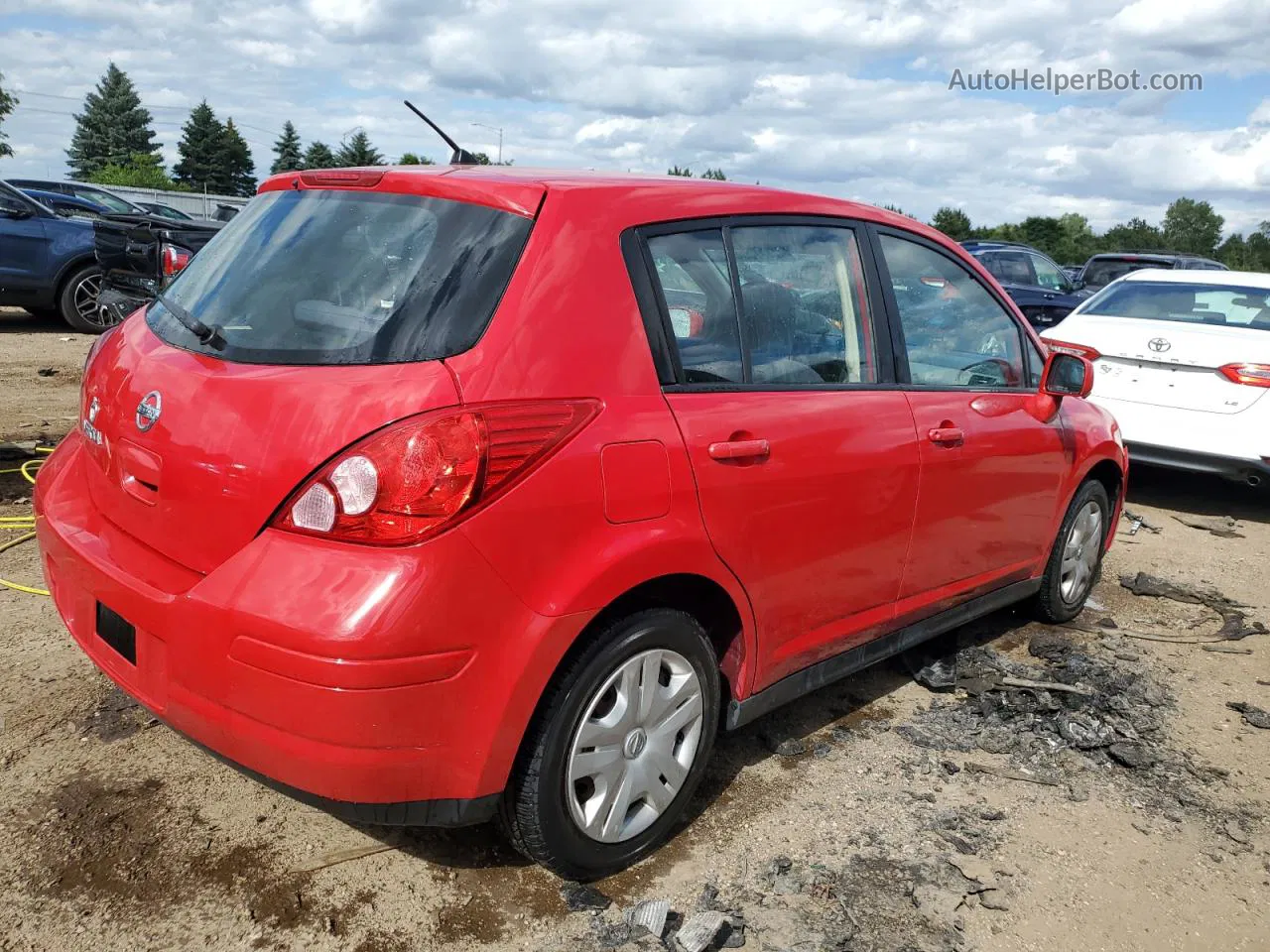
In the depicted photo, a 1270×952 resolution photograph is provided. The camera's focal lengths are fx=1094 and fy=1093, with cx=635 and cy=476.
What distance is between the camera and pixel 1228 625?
539cm

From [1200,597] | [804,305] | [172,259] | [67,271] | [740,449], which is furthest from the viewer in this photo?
[67,271]

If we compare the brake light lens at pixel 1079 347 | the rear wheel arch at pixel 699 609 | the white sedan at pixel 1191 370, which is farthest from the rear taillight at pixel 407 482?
the brake light lens at pixel 1079 347

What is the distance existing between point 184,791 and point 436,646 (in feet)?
4.33

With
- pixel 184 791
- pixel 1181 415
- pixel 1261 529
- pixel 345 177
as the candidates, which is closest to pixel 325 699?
pixel 184 791

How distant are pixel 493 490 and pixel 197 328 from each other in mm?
1016

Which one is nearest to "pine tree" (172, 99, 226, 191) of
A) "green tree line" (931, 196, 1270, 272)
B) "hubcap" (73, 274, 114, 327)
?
"green tree line" (931, 196, 1270, 272)

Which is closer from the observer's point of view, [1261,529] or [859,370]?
[859,370]

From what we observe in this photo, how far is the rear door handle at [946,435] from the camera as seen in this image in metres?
3.65

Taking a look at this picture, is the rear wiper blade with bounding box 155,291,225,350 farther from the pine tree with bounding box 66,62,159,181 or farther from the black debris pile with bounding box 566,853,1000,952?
the pine tree with bounding box 66,62,159,181

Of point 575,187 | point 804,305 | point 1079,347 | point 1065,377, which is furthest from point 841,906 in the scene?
point 1079,347

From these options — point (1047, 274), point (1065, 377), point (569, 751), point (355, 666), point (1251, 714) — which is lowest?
point (1251, 714)

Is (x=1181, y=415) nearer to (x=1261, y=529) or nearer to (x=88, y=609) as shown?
(x=1261, y=529)

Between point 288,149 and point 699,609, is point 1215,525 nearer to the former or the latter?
point 699,609

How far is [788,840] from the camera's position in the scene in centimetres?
314
